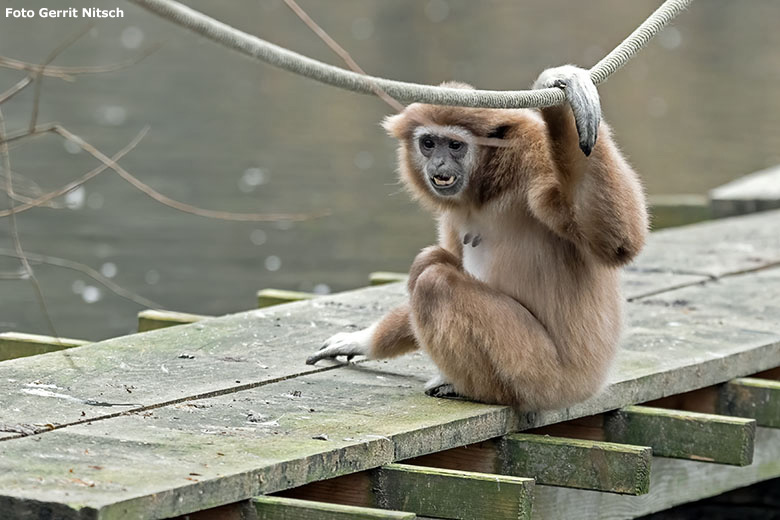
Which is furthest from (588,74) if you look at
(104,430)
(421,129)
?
(104,430)

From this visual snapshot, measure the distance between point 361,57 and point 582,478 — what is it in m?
23.2

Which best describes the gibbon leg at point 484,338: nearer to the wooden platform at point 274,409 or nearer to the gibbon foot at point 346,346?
the wooden platform at point 274,409

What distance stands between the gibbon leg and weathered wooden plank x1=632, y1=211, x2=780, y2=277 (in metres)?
3.94

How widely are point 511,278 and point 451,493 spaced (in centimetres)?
110

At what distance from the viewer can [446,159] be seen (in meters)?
6.11

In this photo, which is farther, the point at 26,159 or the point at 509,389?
the point at 26,159

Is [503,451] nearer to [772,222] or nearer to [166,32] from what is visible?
[772,222]

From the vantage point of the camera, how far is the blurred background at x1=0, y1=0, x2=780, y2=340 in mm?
15242

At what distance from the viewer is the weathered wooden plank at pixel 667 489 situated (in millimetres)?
6668

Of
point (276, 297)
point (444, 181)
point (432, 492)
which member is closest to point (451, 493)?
point (432, 492)

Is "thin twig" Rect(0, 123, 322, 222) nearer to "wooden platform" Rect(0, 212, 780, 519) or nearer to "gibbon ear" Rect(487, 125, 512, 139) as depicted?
"wooden platform" Rect(0, 212, 780, 519)

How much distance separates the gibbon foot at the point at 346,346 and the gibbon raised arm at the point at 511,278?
22.1 inches

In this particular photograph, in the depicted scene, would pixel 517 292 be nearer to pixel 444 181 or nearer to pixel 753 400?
pixel 444 181

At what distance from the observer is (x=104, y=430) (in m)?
5.40
